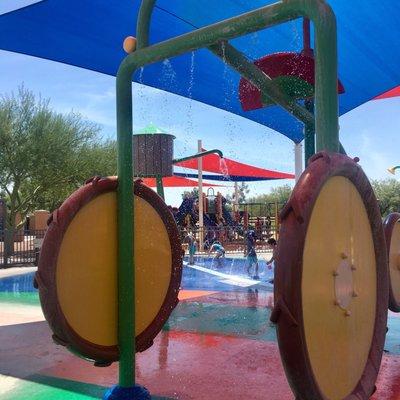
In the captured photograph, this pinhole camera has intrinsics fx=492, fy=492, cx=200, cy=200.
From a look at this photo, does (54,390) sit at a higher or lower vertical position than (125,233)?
lower

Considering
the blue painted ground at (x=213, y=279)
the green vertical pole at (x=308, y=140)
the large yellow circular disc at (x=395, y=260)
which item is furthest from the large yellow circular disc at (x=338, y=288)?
the blue painted ground at (x=213, y=279)

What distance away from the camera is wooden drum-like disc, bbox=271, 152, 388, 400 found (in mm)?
1751

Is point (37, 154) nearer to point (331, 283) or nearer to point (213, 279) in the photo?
point (213, 279)

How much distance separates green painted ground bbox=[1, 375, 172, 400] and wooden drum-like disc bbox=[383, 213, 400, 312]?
2185mm

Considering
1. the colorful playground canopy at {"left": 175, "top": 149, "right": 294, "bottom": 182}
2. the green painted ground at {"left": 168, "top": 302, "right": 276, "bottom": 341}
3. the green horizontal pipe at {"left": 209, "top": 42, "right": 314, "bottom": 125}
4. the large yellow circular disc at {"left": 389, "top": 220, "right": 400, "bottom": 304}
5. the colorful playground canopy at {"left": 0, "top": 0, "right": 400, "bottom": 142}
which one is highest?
the colorful playground canopy at {"left": 175, "top": 149, "right": 294, "bottom": 182}

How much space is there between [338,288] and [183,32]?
4464 mm

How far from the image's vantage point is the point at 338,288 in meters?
1.98

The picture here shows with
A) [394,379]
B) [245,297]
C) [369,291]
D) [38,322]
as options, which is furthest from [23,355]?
[245,297]

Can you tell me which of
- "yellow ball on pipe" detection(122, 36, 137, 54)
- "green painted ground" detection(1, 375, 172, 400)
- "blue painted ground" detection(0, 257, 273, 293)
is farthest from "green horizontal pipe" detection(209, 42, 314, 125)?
"blue painted ground" detection(0, 257, 273, 293)

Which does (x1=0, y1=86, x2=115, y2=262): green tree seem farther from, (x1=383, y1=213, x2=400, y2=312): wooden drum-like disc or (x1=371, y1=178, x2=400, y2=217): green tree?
(x1=371, y1=178, x2=400, y2=217): green tree

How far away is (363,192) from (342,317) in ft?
1.84

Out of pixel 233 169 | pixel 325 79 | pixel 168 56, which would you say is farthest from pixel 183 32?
pixel 233 169

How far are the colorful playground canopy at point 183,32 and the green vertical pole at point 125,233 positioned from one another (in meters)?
2.36

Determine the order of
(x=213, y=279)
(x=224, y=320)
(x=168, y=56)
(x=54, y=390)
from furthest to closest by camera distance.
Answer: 1. (x=213, y=279)
2. (x=224, y=320)
3. (x=54, y=390)
4. (x=168, y=56)
